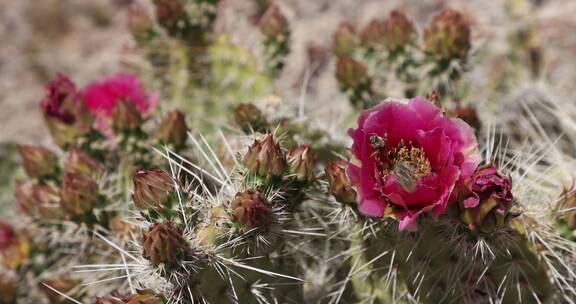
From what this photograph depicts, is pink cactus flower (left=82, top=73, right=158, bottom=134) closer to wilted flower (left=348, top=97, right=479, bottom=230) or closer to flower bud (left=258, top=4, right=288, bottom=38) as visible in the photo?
flower bud (left=258, top=4, right=288, bottom=38)

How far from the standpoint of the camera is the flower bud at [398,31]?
2012 millimetres

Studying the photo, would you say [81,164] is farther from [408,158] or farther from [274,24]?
[408,158]

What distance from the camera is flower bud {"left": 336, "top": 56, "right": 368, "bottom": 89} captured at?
6.64ft

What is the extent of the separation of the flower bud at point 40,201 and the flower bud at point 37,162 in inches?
1.8

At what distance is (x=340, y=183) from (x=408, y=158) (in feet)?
0.52

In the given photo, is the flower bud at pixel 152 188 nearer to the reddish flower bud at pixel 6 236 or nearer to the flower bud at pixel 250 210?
the flower bud at pixel 250 210

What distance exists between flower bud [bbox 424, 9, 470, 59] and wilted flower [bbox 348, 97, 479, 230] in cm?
70

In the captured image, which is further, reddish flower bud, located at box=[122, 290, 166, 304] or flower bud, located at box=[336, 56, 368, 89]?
flower bud, located at box=[336, 56, 368, 89]

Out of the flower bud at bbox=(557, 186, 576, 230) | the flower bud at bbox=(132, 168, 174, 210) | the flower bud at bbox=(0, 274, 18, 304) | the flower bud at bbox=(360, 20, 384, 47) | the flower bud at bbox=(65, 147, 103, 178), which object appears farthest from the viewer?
the flower bud at bbox=(360, 20, 384, 47)

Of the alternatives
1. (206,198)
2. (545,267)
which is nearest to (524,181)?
(545,267)

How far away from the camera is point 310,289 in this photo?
5.29 ft

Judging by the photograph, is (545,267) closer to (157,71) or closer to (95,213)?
(95,213)

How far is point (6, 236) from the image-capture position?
6.76 ft

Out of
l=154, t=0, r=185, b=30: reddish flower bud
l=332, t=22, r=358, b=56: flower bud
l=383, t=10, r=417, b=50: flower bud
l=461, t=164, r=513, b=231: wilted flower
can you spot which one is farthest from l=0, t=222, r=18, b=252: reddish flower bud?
l=461, t=164, r=513, b=231: wilted flower
